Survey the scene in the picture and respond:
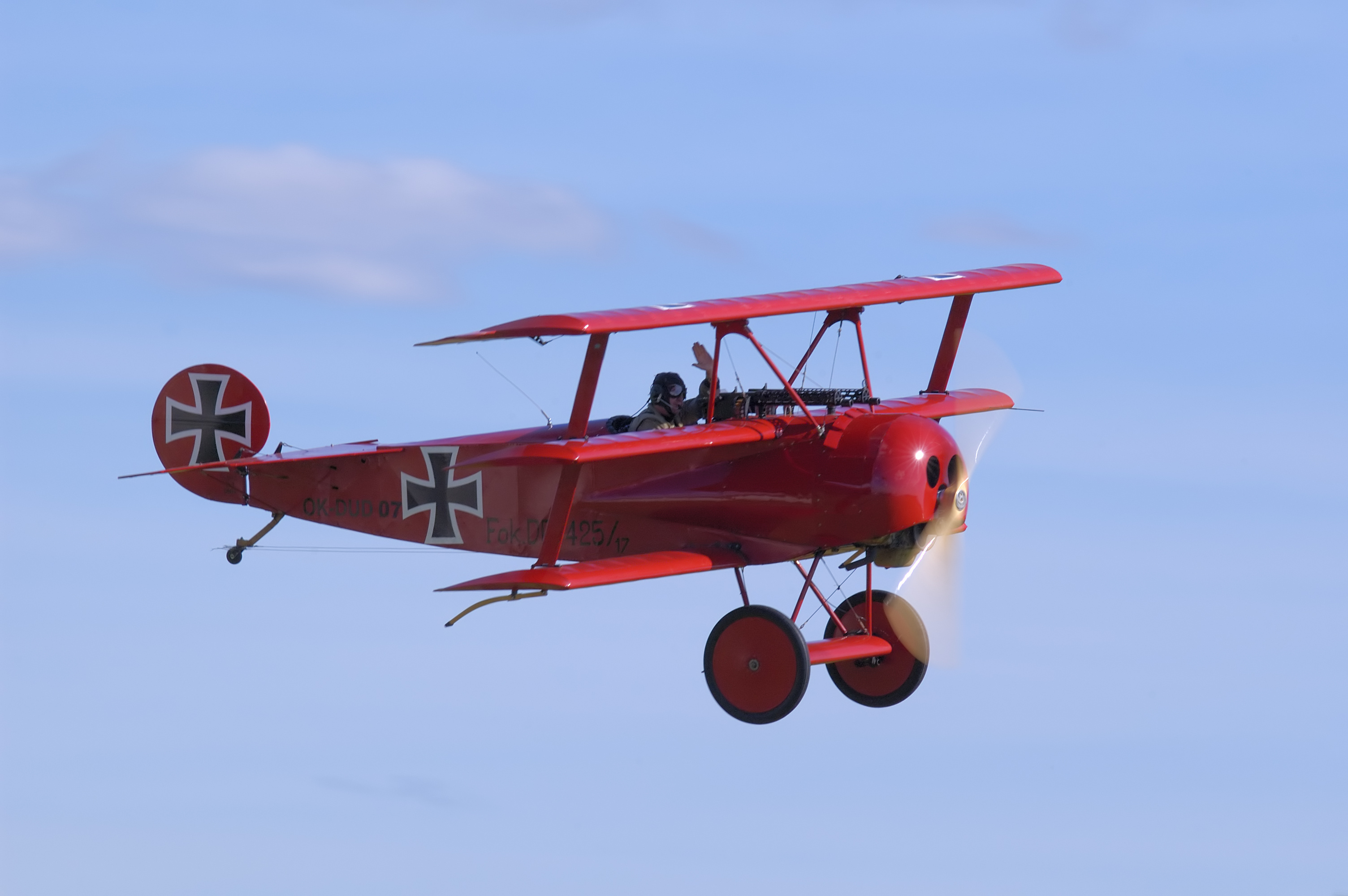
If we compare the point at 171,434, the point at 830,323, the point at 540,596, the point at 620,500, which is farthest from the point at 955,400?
the point at 171,434

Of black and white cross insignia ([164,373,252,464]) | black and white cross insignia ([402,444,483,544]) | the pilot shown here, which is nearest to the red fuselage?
black and white cross insignia ([402,444,483,544])

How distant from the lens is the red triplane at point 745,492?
50.2 ft

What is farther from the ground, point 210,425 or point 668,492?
point 210,425

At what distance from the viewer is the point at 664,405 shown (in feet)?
56.7

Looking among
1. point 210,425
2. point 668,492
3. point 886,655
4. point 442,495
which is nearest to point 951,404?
point 886,655

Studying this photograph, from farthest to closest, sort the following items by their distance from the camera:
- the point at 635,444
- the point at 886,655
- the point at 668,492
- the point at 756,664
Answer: the point at 886,655 < the point at 668,492 < the point at 756,664 < the point at 635,444

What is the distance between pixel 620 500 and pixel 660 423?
2.61ft

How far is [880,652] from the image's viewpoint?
649 inches

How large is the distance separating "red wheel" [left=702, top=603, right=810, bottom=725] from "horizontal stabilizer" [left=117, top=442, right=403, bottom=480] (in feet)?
13.9

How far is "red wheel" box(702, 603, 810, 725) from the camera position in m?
15.8

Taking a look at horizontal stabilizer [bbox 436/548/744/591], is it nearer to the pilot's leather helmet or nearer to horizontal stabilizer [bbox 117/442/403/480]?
the pilot's leather helmet

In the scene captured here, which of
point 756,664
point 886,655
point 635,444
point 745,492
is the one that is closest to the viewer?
point 635,444

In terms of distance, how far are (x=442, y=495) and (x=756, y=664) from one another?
13.0ft

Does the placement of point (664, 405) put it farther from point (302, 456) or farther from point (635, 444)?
point (302, 456)
